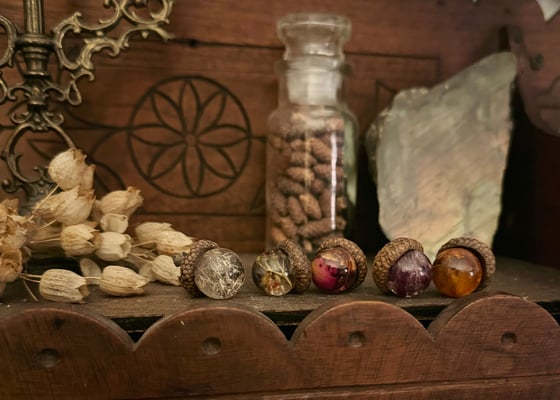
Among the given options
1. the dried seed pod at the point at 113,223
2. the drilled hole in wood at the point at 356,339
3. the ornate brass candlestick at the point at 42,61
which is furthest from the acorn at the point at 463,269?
the ornate brass candlestick at the point at 42,61

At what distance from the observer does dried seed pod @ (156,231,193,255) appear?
2.05ft

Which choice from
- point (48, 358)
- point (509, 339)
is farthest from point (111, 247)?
point (509, 339)

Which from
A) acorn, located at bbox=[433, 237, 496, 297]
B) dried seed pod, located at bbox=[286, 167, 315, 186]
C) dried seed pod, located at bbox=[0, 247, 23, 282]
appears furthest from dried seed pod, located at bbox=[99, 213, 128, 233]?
acorn, located at bbox=[433, 237, 496, 297]

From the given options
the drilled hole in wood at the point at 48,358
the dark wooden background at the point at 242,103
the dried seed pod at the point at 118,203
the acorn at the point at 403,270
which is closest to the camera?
the drilled hole in wood at the point at 48,358

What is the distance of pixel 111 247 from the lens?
22.6 inches

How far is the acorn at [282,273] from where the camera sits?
1.76ft

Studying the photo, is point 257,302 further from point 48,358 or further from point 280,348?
point 48,358

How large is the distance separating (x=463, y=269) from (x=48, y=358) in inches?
14.1

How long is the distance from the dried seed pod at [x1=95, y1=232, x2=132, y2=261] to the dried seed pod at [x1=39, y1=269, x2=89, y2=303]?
0.08 meters

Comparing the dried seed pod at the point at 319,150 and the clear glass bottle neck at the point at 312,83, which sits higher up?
the clear glass bottle neck at the point at 312,83

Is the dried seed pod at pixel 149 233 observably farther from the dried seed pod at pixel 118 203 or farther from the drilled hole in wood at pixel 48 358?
the drilled hole in wood at pixel 48 358

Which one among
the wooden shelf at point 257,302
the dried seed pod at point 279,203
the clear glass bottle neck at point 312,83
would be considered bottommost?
the wooden shelf at point 257,302

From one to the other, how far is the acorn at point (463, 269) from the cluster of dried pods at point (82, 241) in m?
0.25

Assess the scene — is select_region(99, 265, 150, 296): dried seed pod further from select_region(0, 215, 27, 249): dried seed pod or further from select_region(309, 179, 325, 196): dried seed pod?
select_region(309, 179, 325, 196): dried seed pod
